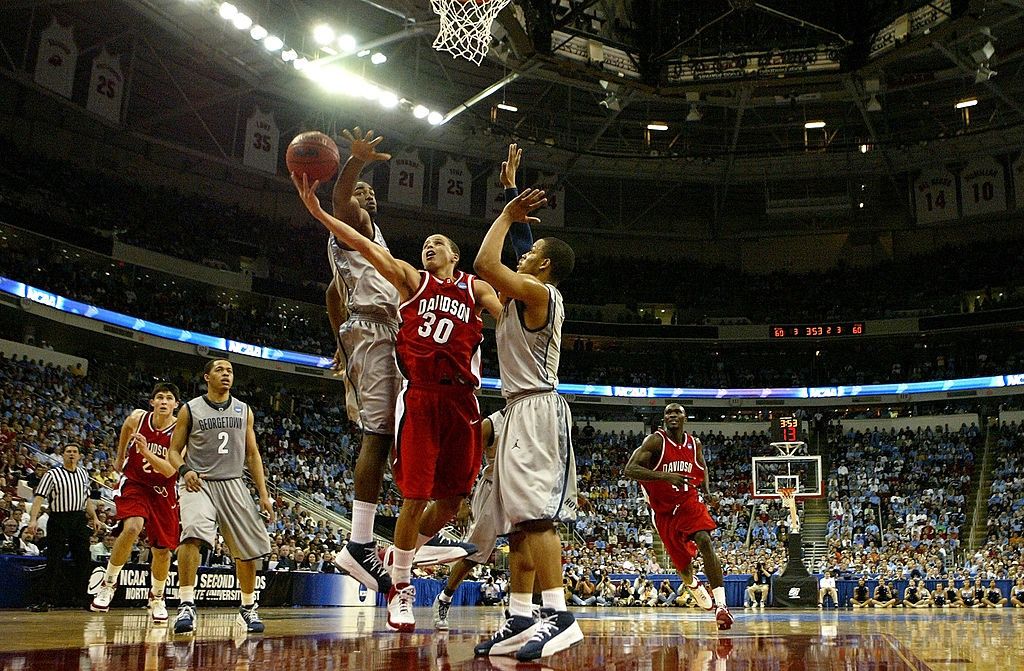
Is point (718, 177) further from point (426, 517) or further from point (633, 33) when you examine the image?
point (426, 517)

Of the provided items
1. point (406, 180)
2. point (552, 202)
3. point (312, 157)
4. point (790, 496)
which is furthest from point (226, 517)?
point (552, 202)

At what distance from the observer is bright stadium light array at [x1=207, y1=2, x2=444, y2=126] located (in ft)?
63.3

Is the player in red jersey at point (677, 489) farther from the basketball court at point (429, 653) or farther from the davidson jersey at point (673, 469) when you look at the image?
the basketball court at point (429, 653)

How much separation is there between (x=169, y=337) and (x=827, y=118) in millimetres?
20021

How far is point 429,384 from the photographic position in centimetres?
525

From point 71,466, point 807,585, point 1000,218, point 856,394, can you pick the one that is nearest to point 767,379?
point 856,394

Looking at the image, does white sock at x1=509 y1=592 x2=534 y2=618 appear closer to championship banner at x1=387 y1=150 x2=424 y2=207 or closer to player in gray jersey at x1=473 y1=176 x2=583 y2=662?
player in gray jersey at x1=473 y1=176 x2=583 y2=662

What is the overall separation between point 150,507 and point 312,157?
3690 millimetres

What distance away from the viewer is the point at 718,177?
30625 mm

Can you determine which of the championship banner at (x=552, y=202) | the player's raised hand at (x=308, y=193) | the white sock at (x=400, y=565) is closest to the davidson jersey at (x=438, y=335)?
the player's raised hand at (x=308, y=193)

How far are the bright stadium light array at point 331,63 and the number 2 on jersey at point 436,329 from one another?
15.8 metres

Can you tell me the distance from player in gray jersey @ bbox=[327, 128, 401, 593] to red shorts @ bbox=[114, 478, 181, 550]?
251 cm

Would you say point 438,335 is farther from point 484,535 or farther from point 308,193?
point 484,535

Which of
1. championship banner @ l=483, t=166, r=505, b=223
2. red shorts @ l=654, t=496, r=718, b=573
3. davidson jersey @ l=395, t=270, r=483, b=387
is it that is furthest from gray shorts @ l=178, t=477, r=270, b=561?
championship banner @ l=483, t=166, r=505, b=223
